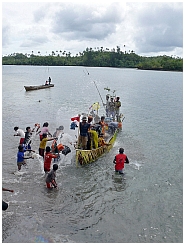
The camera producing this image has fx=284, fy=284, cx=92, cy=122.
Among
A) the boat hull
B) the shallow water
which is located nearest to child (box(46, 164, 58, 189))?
the shallow water

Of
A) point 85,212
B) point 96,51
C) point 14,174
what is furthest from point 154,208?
point 96,51

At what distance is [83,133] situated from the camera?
12.8m

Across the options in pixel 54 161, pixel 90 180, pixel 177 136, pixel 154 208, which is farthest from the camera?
pixel 177 136

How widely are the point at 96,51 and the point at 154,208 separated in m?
150

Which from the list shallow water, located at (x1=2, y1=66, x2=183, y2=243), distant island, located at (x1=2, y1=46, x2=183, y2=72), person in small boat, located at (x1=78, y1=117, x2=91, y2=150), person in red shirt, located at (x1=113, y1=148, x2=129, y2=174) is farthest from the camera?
distant island, located at (x1=2, y1=46, x2=183, y2=72)

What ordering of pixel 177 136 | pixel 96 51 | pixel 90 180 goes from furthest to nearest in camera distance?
pixel 96 51 < pixel 177 136 < pixel 90 180

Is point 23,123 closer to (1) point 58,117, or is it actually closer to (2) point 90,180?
(1) point 58,117

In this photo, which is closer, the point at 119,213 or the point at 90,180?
the point at 119,213

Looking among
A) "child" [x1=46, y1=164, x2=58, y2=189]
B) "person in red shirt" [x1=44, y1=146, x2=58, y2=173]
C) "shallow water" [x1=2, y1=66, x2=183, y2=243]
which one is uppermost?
"person in red shirt" [x1=44, y1=146, x2=58, y2=173]

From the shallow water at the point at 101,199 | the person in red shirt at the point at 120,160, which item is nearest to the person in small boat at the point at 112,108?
the shallow water at the point at 101,199

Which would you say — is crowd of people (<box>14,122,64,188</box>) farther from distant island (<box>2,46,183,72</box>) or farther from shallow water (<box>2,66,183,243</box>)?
distant island (<box>2,46,183,72</box>)

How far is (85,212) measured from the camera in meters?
9.38

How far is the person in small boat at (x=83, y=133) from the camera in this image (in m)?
12.7

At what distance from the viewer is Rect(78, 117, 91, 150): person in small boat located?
1272 cm
